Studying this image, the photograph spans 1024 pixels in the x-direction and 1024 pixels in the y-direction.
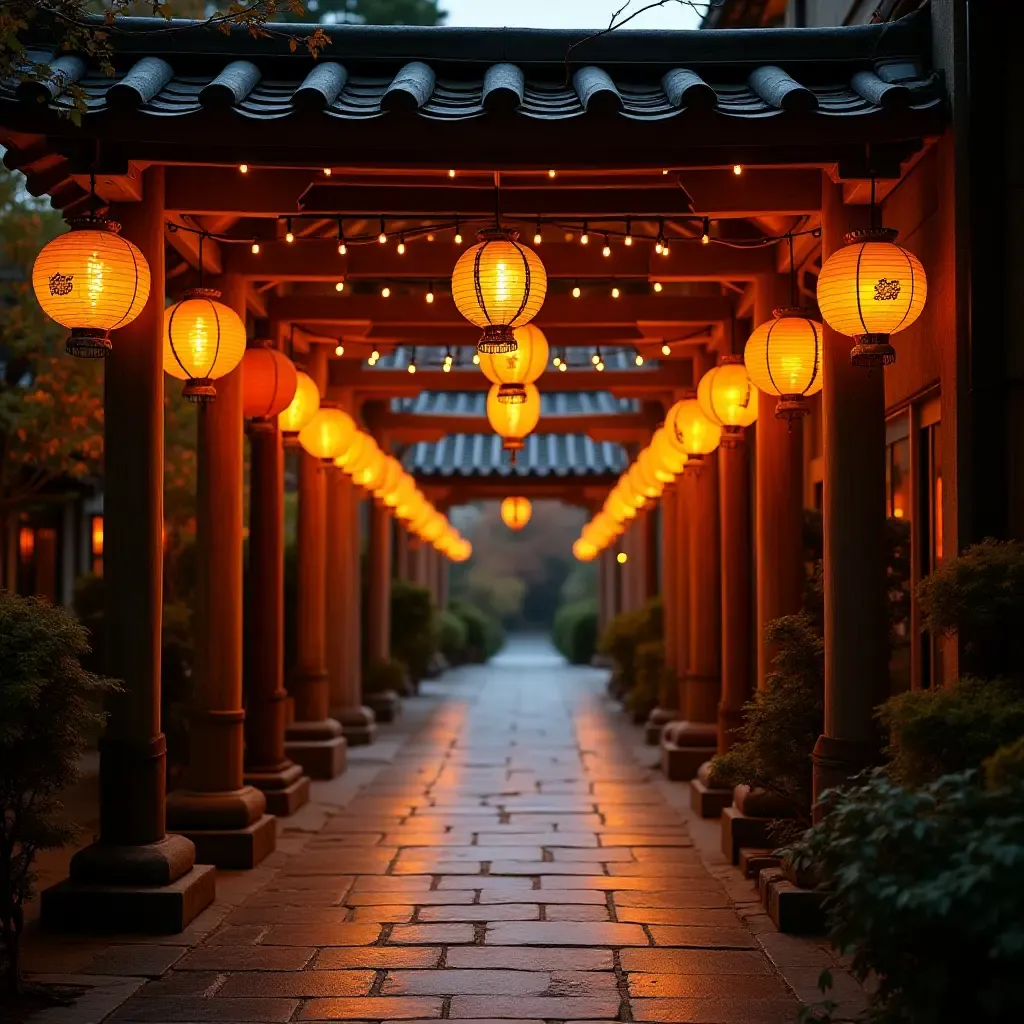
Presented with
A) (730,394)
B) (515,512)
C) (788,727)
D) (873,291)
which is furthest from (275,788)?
(515,512)

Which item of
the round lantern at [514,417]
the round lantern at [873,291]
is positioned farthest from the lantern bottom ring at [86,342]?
the round lantern at [514,417]

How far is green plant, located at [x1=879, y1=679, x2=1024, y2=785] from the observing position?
5.80 m

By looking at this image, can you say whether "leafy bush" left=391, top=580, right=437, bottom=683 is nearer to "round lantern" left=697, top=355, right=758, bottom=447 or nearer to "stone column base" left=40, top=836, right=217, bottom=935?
"round lantern" left=697, top=355, right=758, bottom=447

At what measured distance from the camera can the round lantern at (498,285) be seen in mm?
8305

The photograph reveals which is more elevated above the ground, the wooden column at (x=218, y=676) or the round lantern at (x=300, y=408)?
the round lantern at (x=300, y=408)

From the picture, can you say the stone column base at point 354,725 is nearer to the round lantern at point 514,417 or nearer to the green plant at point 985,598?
the round lantern at point 514,417

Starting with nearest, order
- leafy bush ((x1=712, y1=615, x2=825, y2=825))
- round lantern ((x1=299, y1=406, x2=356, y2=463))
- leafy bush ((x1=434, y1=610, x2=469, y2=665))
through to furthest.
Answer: leafy bush ((x1=712, y1=615, x2=825, y2=825)) → round lantern ((x1=299, y1=406, x2=356, y2=463)) → leafy bush ((x1=434, y1=610, x2=469, y2=665))

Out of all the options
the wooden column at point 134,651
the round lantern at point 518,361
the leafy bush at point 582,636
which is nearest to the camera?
the wooden column at point 134,651

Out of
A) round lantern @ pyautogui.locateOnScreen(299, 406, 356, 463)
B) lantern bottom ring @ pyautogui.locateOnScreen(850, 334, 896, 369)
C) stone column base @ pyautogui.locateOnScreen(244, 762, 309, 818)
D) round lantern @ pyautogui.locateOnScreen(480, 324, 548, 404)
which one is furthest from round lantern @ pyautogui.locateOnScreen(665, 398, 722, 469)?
lantern bottom ring @ pyautogui.locateOnScreen(850, 334, 896, 369)

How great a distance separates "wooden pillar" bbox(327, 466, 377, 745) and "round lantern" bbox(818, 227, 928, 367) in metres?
10.6

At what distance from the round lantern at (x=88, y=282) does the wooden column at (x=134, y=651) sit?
0.82 m

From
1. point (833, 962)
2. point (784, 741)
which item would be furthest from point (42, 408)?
point (833, 962)

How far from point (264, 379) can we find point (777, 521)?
4.13 metres

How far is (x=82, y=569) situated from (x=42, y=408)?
8042 mm
